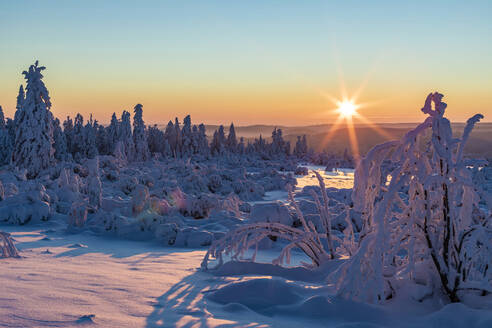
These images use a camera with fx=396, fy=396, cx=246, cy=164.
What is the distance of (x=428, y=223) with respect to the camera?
3070 mm

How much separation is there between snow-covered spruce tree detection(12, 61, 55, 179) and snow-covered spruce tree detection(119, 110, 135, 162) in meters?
27.5

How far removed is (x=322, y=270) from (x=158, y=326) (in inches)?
87.6

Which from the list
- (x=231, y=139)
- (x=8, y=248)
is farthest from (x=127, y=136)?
(x=8, y=248)

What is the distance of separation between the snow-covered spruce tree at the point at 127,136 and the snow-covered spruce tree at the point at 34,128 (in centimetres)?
2750

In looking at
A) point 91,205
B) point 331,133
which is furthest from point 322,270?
point 331,133

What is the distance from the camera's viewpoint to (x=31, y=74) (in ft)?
85.5

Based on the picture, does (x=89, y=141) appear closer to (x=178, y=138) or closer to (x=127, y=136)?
(x=127, y=136)

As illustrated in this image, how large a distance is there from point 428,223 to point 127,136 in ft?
189

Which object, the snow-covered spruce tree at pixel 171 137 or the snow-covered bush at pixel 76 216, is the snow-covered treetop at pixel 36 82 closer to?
the snow-covered bush at pixel 76 216

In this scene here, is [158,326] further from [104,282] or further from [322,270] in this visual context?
[322,270]

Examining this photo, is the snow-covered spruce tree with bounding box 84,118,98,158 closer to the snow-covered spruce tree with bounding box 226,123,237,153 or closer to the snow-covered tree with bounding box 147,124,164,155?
the snow-covered tree with bounding box 147,124,164,155

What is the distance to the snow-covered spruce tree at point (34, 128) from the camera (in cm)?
2620

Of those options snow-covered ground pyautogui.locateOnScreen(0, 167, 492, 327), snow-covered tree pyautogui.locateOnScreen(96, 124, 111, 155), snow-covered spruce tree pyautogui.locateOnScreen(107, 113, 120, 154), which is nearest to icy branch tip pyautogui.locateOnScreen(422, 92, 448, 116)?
snow-covered ground pyautogui.locateOnScreen(0, 167, 492, 327)

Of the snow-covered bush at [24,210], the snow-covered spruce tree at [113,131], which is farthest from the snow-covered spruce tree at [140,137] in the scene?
the snow-covered bush at [24,210]
